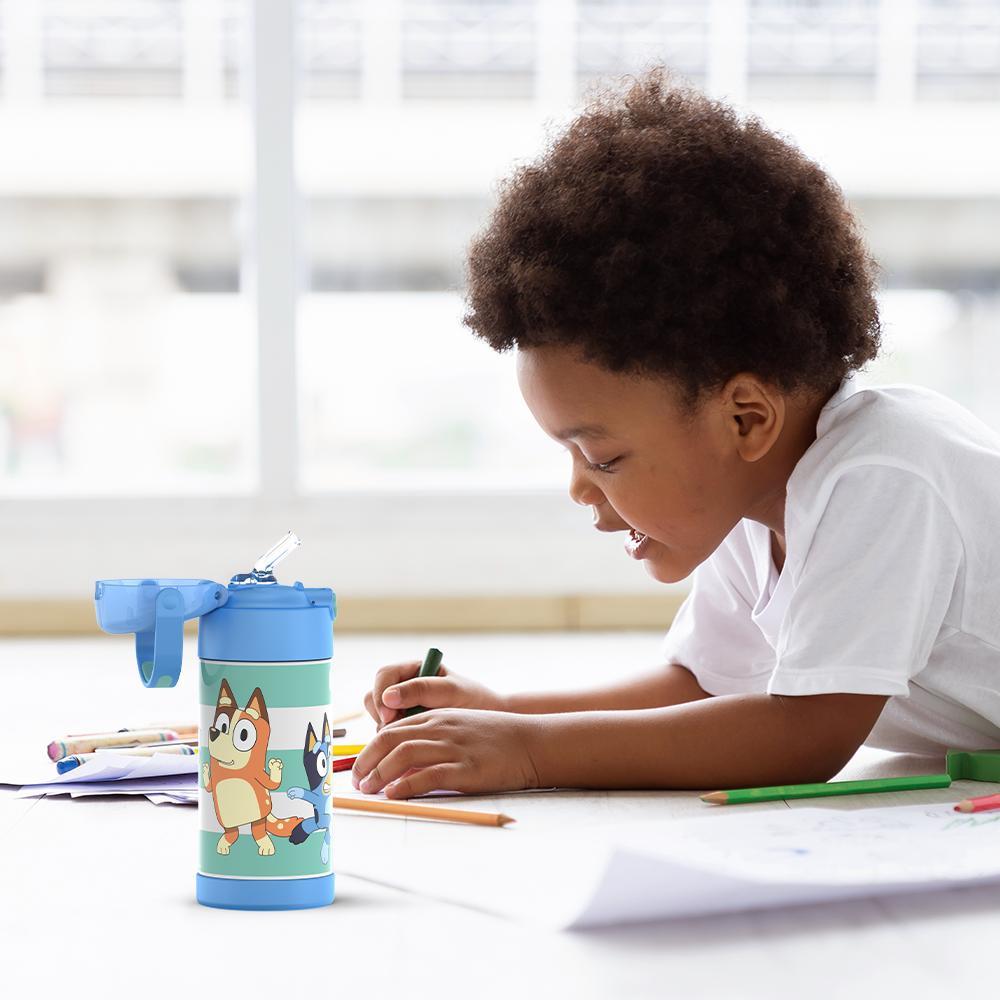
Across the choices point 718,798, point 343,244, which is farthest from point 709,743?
point 343,244

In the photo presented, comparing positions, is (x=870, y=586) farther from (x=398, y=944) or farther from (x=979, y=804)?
(x=398, y=944)

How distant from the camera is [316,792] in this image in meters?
0.66

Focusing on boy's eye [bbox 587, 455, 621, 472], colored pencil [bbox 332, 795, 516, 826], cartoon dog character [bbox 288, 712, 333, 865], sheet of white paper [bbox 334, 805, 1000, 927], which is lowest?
colored pencil [bbox 332, 795, 516, 826]

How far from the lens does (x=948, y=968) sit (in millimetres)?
570

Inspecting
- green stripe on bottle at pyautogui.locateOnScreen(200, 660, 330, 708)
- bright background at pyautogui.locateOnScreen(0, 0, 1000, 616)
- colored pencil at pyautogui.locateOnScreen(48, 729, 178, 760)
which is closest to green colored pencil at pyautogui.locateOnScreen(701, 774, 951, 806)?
green stripe on bottle at pyautogui.locateOnScreen(200, 660, 330, 708)

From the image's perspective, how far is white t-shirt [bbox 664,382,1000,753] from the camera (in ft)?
3.03

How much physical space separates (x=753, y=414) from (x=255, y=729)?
0.49m

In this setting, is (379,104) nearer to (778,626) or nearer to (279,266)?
(279,266)

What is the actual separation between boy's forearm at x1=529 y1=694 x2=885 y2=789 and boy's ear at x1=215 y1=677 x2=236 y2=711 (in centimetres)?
35

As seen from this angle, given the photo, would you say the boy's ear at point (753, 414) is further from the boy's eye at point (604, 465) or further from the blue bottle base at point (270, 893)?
the blue bottle base at point (270, 893)

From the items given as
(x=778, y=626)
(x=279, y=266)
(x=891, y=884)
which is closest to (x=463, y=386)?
(x=279, y=266)

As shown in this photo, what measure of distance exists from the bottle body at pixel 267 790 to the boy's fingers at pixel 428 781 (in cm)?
26

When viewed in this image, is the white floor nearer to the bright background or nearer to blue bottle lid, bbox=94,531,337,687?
blue bottle lid, bbox=94,531,337,687

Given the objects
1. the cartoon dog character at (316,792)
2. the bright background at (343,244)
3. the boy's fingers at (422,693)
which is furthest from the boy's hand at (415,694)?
the bright background at (343,244)
